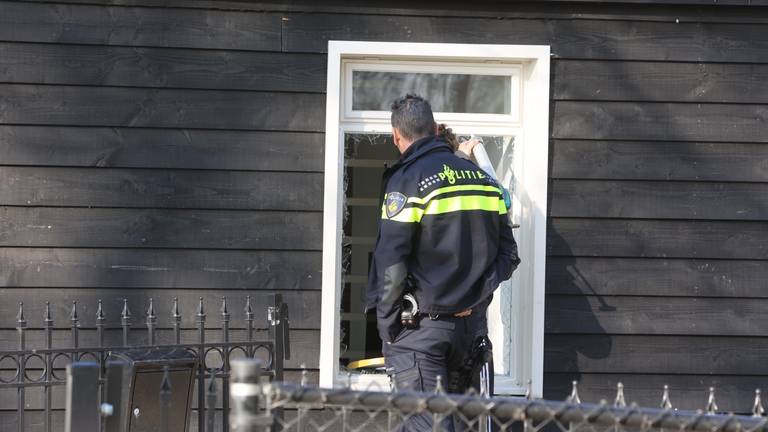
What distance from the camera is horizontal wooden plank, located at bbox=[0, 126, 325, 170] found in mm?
4969

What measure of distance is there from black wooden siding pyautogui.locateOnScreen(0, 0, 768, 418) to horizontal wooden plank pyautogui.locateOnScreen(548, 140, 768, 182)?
0.01 metres

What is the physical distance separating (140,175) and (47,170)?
48 cm

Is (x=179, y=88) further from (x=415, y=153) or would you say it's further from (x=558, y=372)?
(x=558, y=372)

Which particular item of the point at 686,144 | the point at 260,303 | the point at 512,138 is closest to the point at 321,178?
the point at 260,303

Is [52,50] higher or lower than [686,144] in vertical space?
higher

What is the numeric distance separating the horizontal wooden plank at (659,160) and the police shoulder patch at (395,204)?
1.48 metres

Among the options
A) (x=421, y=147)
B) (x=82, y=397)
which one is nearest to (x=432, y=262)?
(x=421, y=147)

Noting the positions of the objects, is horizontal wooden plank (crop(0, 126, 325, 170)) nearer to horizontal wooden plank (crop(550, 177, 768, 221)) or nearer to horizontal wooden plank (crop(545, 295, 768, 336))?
horizontal wooden plank (crop(550, 177, 768, 221))

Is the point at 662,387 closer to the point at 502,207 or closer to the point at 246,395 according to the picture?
the point at 502,207

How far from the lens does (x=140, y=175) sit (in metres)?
5.02

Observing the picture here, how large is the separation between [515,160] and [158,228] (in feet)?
6.47

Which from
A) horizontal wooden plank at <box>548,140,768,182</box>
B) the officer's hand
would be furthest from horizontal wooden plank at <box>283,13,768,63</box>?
the officer's hand

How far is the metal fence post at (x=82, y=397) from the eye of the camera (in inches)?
93.9

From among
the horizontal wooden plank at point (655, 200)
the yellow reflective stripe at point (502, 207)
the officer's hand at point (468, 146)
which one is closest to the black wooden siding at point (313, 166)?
the horizontal wooden plank at point (655, 200)
